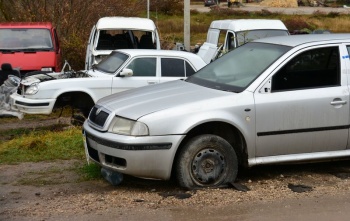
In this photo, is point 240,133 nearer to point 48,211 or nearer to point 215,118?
point 215,118

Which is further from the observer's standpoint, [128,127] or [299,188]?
[299,188]

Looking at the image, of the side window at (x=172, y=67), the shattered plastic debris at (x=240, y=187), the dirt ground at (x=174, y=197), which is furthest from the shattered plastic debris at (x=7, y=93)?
the shattered plastic debris at (x=240, y=187)

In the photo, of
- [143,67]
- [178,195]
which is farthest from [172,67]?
[178,195]

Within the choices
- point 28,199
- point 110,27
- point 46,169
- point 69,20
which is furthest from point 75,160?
point 69,20

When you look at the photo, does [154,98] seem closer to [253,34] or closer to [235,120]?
[235,120]

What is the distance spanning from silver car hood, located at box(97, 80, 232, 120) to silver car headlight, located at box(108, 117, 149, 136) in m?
0.05

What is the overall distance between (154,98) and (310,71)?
1.81 metres

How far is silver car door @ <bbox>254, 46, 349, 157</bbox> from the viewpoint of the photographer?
6.53 meters

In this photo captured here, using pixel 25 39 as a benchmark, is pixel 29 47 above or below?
below

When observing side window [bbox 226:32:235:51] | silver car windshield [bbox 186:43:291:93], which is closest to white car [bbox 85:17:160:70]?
side window [bbox 226:32:235:51]

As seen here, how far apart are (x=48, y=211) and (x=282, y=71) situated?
295 cm

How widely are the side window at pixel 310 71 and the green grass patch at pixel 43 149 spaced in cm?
289

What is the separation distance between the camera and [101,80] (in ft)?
35.9

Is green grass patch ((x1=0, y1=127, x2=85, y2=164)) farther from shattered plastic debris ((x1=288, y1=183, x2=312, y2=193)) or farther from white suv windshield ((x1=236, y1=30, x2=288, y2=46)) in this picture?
white suv windshield ((x1=236, y1=30, x2=288, y2=46))
